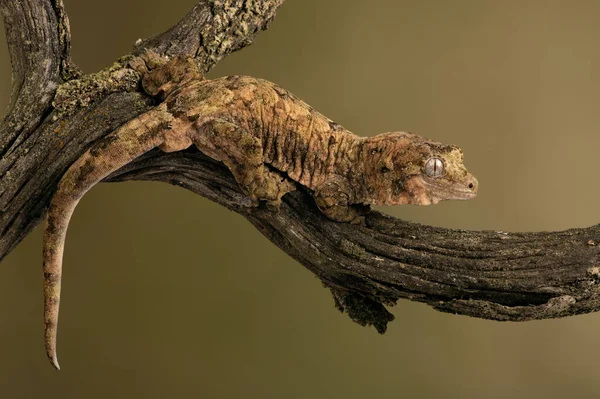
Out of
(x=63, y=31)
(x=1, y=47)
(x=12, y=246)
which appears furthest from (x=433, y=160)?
(x=1, y=47)

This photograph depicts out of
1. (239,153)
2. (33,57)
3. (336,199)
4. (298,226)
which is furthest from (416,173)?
(33,57)

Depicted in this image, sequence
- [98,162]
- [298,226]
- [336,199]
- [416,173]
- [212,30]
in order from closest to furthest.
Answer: [98,162]
[416,173]
[336,199]
[298,226]
[212,30]

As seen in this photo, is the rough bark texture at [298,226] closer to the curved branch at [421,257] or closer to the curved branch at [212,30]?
the curved branch at [421,257]

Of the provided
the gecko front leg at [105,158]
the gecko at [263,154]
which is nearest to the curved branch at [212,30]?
the gecko at [263,154]

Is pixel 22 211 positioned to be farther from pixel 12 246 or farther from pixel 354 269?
pixel 354 269

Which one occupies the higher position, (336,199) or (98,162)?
(336,199)

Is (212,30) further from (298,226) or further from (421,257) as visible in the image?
(421,257)
